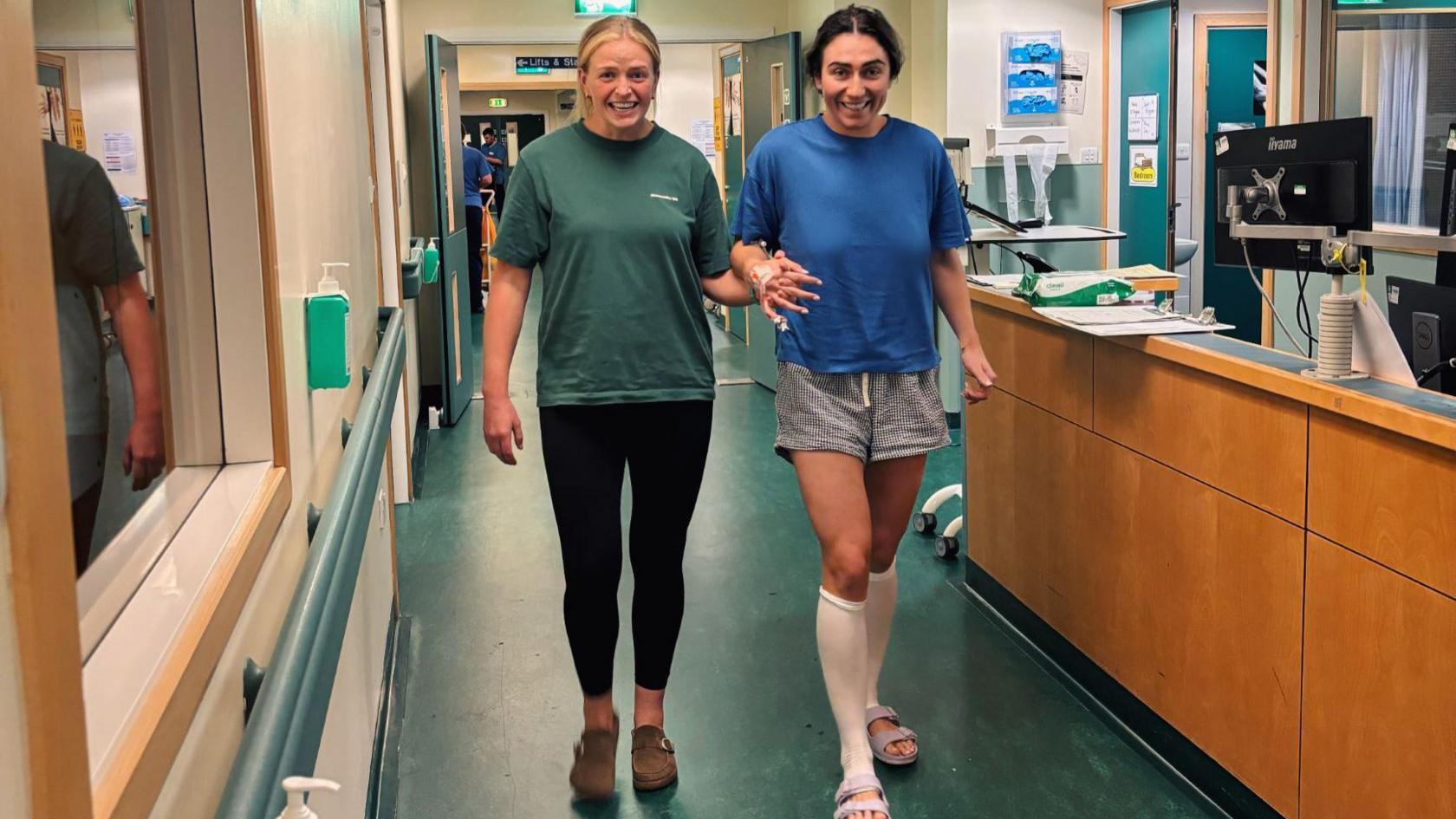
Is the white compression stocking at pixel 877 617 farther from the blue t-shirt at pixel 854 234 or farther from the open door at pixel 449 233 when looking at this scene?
the open door at pixel 449 233

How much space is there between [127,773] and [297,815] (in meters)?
0.25

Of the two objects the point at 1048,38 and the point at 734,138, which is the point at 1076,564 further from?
the point at 734,138

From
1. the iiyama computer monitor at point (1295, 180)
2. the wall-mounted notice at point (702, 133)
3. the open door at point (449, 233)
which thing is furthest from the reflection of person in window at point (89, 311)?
the wall-mounted notice at point (702, 133)

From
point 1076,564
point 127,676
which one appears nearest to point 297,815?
point 127,676

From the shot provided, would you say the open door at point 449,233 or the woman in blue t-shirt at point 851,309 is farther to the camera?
the open door at point 449,233

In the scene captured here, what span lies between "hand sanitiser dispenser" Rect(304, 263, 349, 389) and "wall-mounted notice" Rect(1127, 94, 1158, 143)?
6.07m

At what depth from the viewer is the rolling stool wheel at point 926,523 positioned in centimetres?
482

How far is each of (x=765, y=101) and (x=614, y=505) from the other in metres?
5.44

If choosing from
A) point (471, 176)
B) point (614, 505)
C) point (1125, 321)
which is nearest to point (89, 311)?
point (614, 505)

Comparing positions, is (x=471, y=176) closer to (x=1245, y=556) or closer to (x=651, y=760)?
(x=651, y=760)

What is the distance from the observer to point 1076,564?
135 inches

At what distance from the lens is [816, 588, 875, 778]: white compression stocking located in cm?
285

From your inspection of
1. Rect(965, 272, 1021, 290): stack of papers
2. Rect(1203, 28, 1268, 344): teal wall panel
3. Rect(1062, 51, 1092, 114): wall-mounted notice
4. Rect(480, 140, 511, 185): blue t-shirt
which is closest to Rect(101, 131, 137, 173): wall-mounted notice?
Rect(965, 272, 1021, 290): stack of papers

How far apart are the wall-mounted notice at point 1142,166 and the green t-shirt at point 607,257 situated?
5177mm
